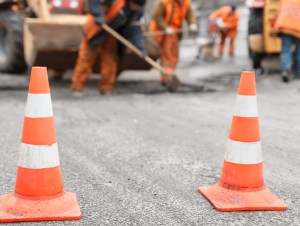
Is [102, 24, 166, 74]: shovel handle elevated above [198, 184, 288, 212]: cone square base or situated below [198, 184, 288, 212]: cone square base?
above

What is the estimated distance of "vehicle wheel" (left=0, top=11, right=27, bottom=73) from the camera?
24.6 ft

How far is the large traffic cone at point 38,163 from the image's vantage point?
8.03 feet

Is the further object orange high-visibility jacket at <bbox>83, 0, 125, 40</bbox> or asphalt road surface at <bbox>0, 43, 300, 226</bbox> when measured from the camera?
orange high-visibility jacket at <bbox>83, 0, 125, 40</bbox>

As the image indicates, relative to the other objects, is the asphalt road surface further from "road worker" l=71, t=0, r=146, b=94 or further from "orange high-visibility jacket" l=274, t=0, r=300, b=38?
"orange high-visibility jacket" l=274, t=0, r=300, b=38

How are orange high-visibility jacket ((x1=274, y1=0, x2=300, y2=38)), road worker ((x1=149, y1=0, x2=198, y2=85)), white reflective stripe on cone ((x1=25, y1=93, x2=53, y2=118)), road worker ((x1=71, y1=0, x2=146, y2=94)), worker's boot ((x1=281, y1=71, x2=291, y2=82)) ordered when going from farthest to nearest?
road worker ((x1=149, y1=0, x2=198, y2=85))
worker's boot ((x1=281, y1=71, x2=291, y2=82))
orange high-visibility jacket ((x1=274, y1=0, x2=300, y2=38))
road worker ((x1=71, y1=0, x2=146, y2=94))
white reflective stripe on cone ((x1=25, y1=93, x2=53, y2=118))

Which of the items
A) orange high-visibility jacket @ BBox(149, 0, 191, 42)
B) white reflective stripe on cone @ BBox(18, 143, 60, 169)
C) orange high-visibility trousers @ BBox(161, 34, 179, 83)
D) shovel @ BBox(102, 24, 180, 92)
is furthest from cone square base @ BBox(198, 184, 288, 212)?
orange high-visibility jacket @ BBox(149, 0, 191, 42)

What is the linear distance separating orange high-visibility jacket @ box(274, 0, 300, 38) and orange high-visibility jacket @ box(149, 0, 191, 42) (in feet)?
4.82

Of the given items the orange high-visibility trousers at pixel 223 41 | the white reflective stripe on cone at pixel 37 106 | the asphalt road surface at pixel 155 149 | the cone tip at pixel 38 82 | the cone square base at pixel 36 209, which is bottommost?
the orange high-visibility trousers at pixel 223 41

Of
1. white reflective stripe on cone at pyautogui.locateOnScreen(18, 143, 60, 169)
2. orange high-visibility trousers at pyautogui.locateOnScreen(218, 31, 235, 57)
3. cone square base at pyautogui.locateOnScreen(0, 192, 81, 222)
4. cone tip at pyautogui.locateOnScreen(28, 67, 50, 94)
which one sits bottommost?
orange high-visibility trousers at pyautogui.locateOnScreen(218, 31, 235, 57)

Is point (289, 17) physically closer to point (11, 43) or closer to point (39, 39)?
point (39, 39)

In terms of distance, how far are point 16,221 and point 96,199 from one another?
19.3 inches

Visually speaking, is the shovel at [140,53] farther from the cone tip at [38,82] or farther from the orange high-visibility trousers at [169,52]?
the cone tip at [38,82]

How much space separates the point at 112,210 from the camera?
2539mm

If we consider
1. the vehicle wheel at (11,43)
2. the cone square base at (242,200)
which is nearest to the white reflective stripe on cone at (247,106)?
the cone square base at (242,200)
